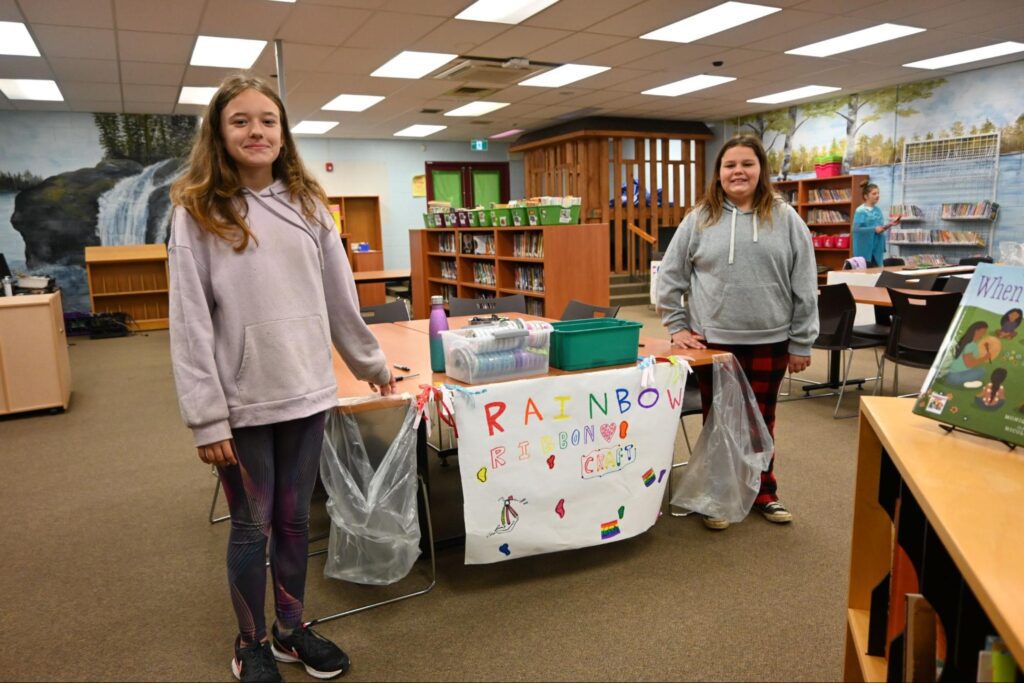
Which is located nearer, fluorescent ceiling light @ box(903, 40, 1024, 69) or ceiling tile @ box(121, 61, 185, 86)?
ceiling tile @ box(121, 61, 185, 86)

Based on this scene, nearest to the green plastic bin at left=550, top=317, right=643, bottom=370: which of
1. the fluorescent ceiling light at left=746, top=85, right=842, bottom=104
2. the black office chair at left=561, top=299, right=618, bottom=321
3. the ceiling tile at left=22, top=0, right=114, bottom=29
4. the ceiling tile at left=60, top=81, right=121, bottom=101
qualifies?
the black office chair at left=561, top=299, right=618, bottom=321

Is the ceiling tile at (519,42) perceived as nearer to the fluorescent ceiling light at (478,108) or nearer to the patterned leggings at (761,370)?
the fluorescent ceiling light at (478,108)

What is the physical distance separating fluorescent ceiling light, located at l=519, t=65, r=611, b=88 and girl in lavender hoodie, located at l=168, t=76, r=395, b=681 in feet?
20.9

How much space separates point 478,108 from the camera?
32.8 feet

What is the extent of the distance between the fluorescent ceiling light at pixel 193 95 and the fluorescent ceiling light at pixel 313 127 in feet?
6.41

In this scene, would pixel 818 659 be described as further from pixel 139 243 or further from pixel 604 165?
pixel 139 243

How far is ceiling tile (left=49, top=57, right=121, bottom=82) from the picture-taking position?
674cm

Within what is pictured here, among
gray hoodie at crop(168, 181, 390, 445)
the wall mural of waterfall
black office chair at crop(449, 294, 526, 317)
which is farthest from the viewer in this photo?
the wall mural of waterfall

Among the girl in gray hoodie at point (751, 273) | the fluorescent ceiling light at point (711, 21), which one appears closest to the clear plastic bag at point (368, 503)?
the girl in gray hoodie at point (751, 273)

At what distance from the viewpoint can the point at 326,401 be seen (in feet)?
6.03

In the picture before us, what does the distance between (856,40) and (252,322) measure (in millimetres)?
7246

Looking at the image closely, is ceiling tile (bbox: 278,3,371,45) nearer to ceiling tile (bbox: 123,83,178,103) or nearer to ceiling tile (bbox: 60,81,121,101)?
ceiling tile (bbox: 123,83,178,103)

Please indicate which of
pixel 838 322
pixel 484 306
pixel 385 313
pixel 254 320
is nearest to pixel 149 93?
pixel 385 313

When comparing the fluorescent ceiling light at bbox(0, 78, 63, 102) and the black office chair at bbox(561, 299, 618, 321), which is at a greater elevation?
the fluorescent ceiling light at bbox(0, 78, 63, 102)
